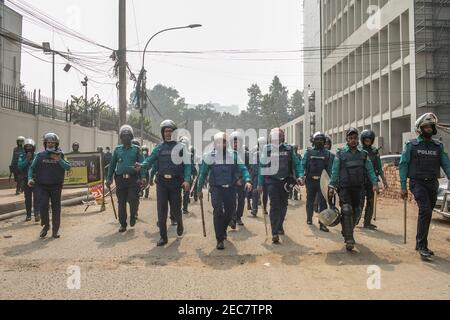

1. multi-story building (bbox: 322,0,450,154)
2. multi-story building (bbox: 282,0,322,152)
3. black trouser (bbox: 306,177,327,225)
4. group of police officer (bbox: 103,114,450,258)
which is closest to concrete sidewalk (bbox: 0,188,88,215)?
group of police officer (bbox: 103,114,450,258)

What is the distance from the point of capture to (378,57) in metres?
28.9

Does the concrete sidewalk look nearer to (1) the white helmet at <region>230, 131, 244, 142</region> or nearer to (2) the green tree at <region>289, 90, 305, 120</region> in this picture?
(1) the white helmet at <region>230, 131, 244, 142</region>

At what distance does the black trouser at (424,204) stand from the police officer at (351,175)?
0.77 meters

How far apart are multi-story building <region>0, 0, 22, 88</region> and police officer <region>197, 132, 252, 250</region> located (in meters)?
23.6

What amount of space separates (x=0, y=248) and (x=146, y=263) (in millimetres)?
2725

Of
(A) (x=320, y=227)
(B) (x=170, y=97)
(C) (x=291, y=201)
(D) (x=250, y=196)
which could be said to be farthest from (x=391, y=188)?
(B) (x=170, y=97)

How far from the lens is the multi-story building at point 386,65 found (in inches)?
915

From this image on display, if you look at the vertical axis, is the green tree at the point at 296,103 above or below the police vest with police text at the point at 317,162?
above

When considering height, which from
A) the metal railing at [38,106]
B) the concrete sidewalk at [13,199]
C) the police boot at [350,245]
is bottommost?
the police boot at [350,245]

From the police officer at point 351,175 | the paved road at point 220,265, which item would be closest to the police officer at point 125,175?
the paved road at point 220,265

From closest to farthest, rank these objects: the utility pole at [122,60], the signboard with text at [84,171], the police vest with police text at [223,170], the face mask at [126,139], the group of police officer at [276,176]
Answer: the group of police officer at [276,176], the police vest with police text at [223,170], the face mask at [126,139], the signboard with text at [84,171], the utility pole at [122,60]

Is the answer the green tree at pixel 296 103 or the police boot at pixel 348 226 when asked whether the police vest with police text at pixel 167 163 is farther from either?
the green tree at pixel 296 103
